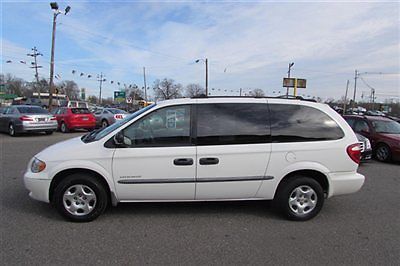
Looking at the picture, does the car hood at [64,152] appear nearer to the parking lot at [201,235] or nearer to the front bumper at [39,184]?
the front bumper at [39,184]

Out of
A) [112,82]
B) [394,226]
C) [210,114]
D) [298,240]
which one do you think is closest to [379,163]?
[394,226]

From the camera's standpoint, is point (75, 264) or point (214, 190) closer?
point (75, 264)

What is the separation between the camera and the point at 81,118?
15.8m

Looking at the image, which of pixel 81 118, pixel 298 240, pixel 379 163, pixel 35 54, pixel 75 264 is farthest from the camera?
pixel 35 54

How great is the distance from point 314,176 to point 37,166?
4017mm

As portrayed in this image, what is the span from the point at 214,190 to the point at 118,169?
1370mm

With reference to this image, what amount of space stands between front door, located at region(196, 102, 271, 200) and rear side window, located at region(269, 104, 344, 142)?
0.17 metres

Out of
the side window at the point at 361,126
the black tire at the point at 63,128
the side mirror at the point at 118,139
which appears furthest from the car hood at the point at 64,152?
the black tire at the point at 63,128

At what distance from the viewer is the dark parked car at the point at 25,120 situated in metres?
12.8

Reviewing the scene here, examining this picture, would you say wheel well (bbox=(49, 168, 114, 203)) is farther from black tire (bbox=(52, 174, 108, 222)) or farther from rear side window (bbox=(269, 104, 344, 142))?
rear side window (bbox=(269, 104, 344, 142))

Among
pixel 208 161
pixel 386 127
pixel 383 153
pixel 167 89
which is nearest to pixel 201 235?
pixel 208 161

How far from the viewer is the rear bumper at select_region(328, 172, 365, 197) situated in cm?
399

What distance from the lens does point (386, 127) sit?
9.15 metres

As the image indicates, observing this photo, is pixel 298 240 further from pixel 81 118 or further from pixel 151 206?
pixel 81 118
